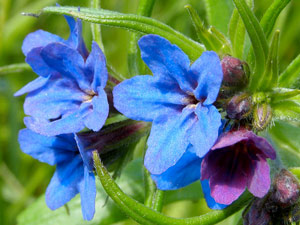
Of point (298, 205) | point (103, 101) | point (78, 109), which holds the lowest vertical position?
point (298, 205)

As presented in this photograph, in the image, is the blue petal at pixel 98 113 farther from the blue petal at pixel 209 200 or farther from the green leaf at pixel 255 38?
the green leaf at pixel 255 38

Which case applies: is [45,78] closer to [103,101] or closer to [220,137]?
[103,101]

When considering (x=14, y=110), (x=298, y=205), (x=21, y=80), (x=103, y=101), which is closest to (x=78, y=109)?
(x=103, y=101)

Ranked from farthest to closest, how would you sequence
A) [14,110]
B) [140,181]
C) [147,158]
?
1. [14,110]
2. [140,181]
3. [147,158]

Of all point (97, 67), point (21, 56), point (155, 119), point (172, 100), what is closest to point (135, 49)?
point (97, 67)

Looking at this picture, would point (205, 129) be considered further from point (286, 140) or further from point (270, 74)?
point (286, 140)

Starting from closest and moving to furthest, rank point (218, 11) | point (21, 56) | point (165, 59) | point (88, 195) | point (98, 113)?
1. point (165, 59)
2. point (98, 113)
3. point (88, 195)
4. point (218, 11)
5. point (21, 56)

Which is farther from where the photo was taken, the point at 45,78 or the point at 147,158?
the point at 45,78
